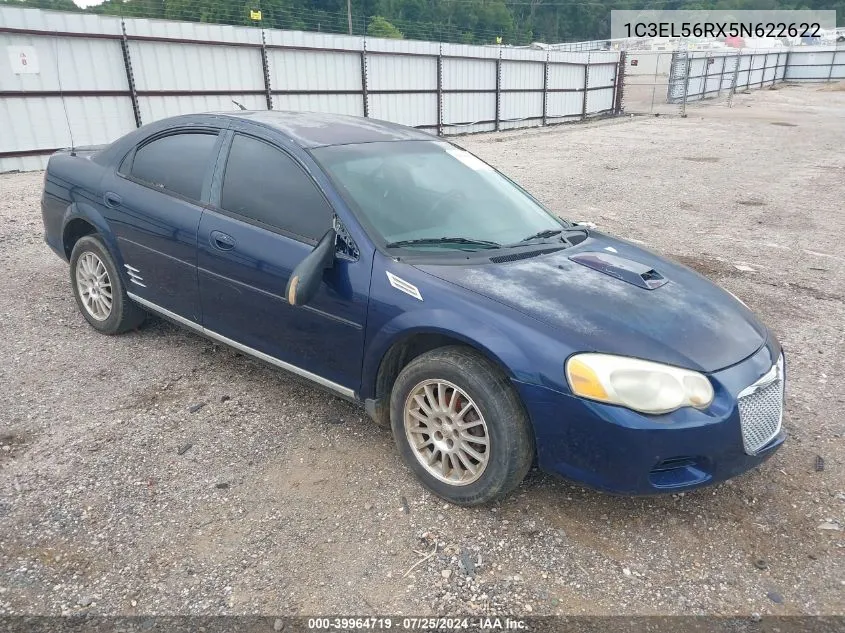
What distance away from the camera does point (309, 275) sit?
2.89 meters

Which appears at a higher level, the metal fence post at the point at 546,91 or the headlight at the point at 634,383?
the headlight at the point at 634,383

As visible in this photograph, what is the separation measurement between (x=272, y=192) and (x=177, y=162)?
0.92 meters

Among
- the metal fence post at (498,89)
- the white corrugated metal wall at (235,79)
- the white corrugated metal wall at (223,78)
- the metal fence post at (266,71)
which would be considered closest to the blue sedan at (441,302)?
the white corrugated metal wall at (235,79)

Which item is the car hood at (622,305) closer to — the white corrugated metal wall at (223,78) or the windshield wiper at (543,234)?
the windshield wiper at (543,234)

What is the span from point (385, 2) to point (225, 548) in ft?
289

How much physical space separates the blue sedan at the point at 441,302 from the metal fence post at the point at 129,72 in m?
9.65

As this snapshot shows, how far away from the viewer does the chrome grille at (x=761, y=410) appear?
2.61 metres

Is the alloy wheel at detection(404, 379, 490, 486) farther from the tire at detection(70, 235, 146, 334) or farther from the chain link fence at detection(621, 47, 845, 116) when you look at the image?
the chain link fence at detection(621, 47, 845, 116)

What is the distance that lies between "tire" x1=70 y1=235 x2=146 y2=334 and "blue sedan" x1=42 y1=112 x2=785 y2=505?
53 mm

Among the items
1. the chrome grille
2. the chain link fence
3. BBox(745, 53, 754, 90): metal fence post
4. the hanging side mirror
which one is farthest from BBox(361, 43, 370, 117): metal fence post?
BBox(745, 53, 754, 90): metal fence post

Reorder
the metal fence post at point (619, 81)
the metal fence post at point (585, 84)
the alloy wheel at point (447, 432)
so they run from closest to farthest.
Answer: the alloy wheel at point (447, 432) < the metal fence post at point (585, 84) < the metal fence post at point (619, 81)

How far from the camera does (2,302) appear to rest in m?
5.13

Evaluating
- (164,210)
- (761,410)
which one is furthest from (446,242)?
(164,210)

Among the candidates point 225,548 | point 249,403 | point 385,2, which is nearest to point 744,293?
point 249,403
